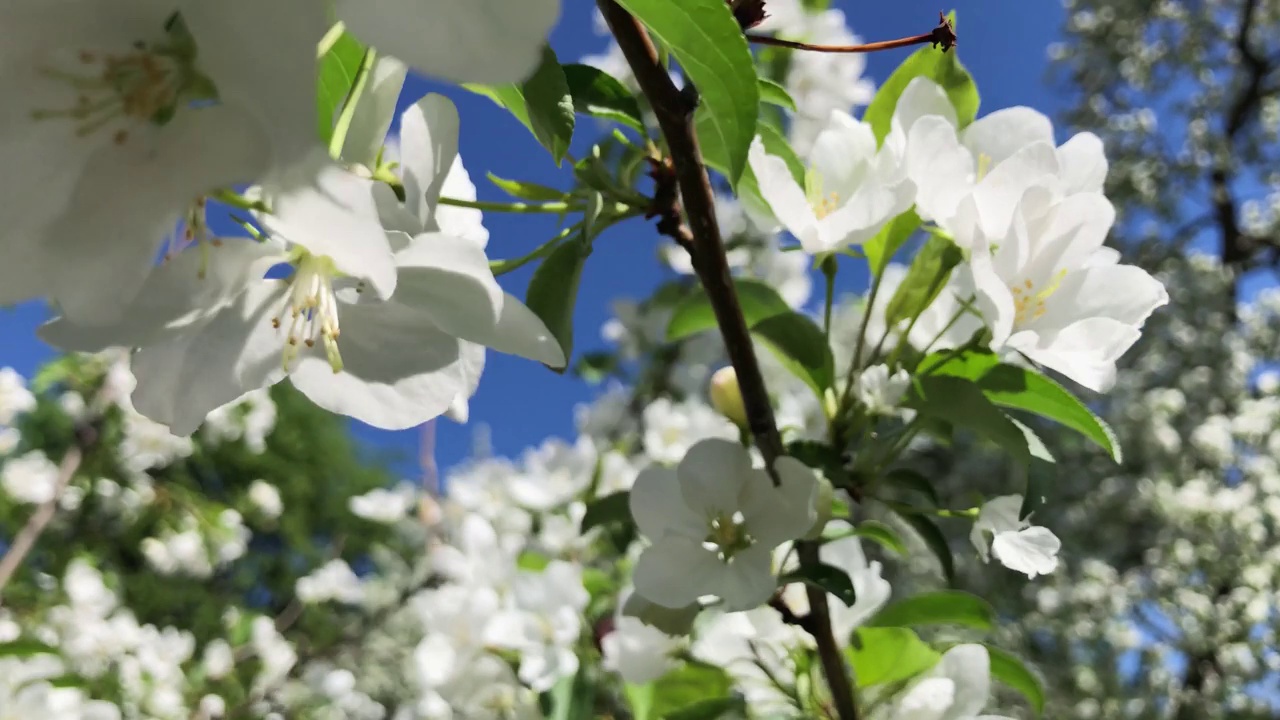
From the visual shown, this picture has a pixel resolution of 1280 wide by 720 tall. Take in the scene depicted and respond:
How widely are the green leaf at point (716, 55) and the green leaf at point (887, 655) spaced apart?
0.55 meters

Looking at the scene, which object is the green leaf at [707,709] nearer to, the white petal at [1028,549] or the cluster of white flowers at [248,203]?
the white petal at [1028,549]

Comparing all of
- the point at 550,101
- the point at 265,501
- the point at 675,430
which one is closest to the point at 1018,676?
the point at 550,101

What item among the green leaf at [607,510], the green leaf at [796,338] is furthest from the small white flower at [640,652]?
the green leaf at [796,338]

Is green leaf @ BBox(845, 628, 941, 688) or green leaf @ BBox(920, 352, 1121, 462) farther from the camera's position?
green leaf @ BBox(845, 628, 941, 688)

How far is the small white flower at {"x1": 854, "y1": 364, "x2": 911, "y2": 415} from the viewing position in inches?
28.1

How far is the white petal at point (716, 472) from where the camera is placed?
2.40 feet

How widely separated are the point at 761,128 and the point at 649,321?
6.15 feet

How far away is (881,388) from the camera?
0.74 metres

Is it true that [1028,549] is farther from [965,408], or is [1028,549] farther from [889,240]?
[889,240]

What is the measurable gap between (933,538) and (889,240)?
0.28 m

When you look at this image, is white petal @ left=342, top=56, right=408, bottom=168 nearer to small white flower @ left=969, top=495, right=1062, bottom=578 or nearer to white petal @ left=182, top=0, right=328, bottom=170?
white petal @ left=182, top=0, right=328, bottom=170

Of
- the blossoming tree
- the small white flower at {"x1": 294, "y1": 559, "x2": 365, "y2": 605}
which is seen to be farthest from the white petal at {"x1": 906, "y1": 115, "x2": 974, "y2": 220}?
the small white flower at {"x1": 294, "y1": 559, "x2": 365, "y2": 605}

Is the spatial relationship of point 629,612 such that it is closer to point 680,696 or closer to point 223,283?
point 680,696

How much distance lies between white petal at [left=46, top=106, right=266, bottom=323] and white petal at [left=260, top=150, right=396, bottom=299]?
0.12ft
